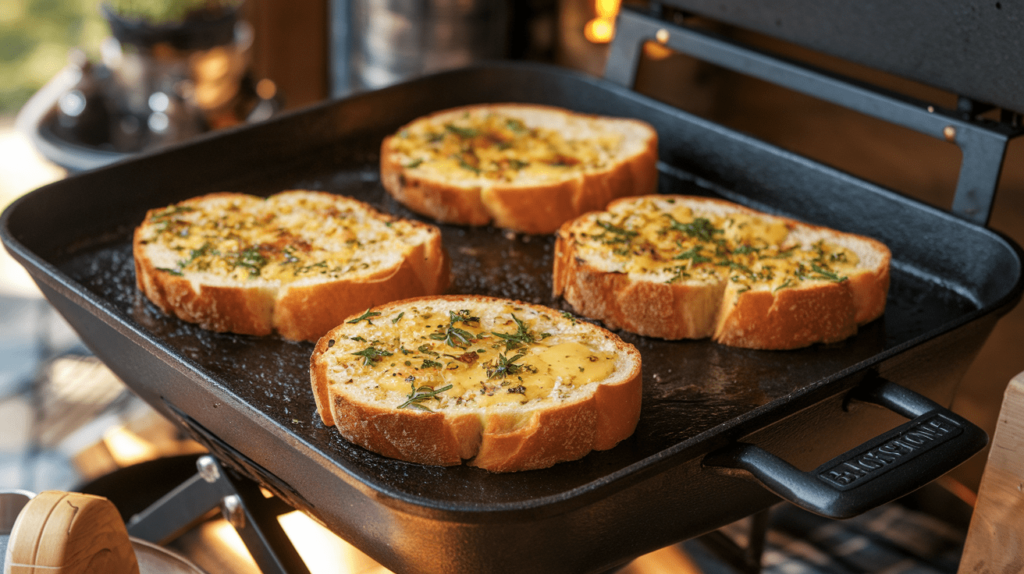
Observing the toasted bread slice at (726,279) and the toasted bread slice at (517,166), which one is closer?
the toasted bread slice at (726,279)

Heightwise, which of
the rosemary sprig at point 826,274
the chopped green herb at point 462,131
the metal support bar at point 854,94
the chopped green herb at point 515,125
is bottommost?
the rosemary sprig at point 826,274

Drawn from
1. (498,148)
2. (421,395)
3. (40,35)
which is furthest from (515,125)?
(40,35)

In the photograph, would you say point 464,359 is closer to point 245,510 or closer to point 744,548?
point 245,510

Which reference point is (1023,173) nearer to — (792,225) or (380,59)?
(792,225)

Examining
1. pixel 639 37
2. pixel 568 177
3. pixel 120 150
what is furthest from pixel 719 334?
pixel 120 150

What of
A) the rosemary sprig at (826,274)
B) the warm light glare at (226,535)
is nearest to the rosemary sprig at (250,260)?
the warm light glare at (226,535)

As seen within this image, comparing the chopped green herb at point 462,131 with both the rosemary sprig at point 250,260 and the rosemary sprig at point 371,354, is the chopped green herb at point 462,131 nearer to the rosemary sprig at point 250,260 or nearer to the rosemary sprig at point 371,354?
the rosemary sprig at point 250,260
